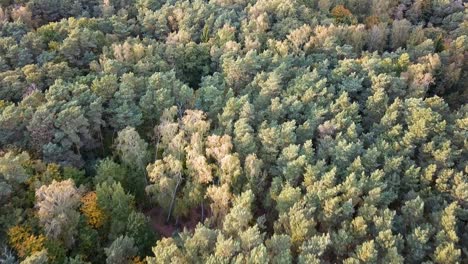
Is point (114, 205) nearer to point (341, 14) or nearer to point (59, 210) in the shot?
point (59, 210)

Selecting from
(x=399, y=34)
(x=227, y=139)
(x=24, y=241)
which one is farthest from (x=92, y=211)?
(x=399, y=34)

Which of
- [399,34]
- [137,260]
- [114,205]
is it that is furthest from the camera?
[399,34]

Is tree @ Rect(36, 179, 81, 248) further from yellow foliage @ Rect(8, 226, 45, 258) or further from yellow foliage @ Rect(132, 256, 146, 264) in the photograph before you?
yellow foliage @ Rect(132, 256, 146, 264)

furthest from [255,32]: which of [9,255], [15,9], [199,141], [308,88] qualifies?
[9,255]

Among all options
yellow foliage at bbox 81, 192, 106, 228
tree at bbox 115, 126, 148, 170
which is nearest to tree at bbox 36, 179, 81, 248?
yellow foliage at bbox 81, 192, 106, 228

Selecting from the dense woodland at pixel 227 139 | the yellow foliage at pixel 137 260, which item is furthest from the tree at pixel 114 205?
the yellow foliage at pixel 137 260

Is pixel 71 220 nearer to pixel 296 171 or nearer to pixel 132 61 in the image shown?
pixel 296 171
